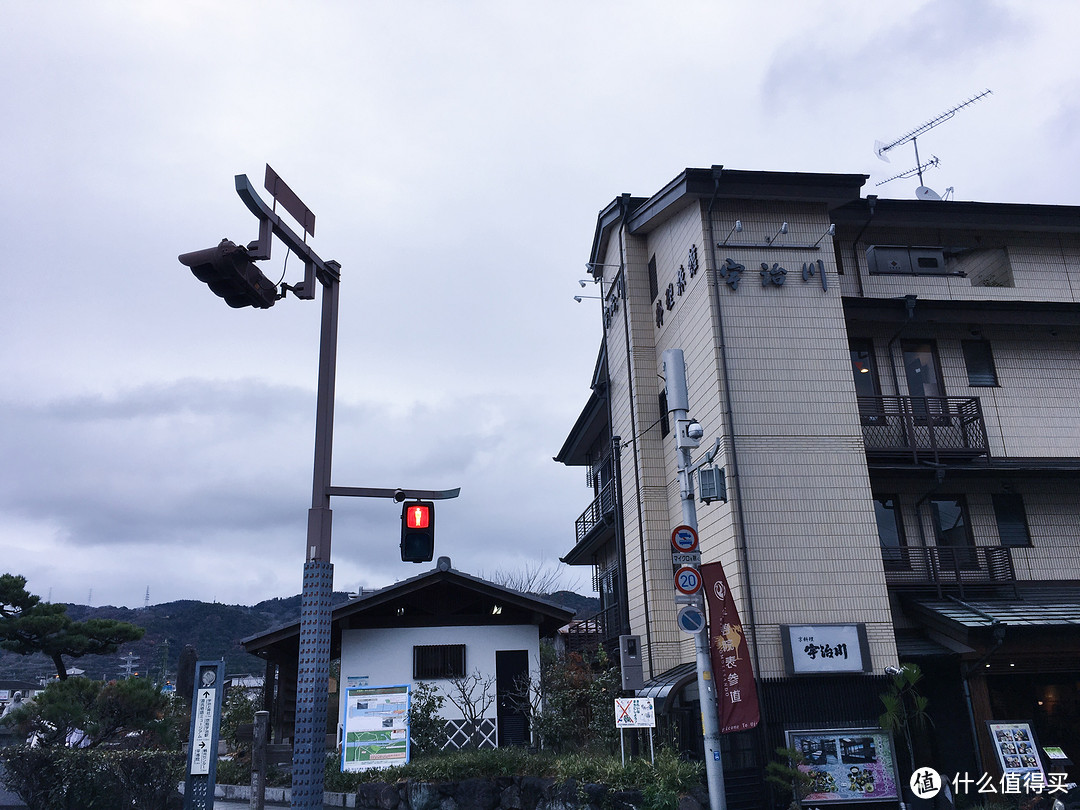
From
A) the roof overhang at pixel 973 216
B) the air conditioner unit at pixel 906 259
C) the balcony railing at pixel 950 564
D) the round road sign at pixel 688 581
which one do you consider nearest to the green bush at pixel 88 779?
the round road sign at pixel 688 581

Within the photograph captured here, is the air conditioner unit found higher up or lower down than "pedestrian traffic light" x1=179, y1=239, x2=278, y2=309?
higher up

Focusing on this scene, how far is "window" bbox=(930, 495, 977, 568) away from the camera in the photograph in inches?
748

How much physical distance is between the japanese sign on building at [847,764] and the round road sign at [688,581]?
5.63 metres

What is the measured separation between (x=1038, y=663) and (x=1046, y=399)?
269 inches

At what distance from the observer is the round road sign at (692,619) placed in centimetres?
1148

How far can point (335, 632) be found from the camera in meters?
23.2

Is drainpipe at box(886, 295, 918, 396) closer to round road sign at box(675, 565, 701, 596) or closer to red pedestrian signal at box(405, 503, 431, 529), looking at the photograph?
round road sign at box(675, 565, 701, 596)

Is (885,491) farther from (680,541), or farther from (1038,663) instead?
(680,541)

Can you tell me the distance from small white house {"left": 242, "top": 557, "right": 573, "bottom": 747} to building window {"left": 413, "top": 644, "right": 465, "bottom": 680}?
27mm

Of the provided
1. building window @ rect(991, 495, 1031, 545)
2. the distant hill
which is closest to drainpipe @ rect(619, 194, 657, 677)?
building window @ rect(991, 495, 1031, 545)

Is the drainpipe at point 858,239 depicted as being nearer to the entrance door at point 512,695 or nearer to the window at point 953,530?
the window at point 953,530

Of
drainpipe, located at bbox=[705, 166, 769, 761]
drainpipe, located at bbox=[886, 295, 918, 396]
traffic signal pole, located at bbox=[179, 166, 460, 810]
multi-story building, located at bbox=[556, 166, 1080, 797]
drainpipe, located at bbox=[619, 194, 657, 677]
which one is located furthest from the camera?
drainpipe, located at bbox=[619, 194, 657, 677]

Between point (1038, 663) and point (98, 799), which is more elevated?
point (1038, 663)

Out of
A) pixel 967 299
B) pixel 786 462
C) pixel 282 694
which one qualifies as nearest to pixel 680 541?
pixel 786 462
